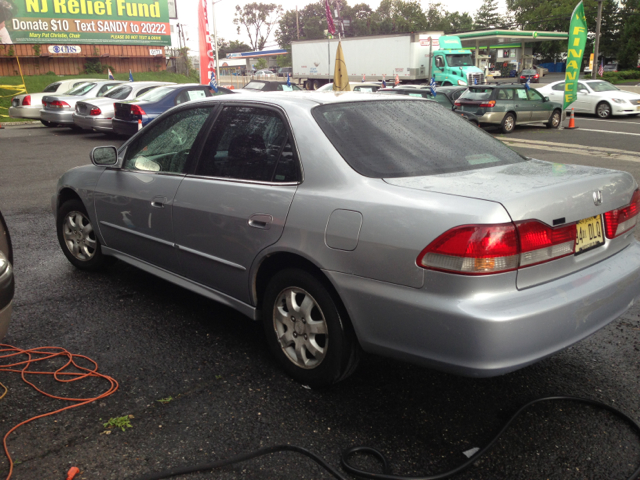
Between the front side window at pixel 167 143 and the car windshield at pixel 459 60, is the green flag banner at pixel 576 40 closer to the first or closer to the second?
the front side window at pixel 167 143

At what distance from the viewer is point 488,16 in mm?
101000

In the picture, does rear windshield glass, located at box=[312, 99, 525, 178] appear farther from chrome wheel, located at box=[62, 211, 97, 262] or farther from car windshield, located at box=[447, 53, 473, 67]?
car windshield, located at box=[447, 53, 473, 67]

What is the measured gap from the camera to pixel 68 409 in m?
3.04

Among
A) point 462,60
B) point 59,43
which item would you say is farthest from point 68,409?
point 59,43

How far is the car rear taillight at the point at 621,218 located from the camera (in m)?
3.01

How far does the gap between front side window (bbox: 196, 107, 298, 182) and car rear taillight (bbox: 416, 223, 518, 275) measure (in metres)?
1.02

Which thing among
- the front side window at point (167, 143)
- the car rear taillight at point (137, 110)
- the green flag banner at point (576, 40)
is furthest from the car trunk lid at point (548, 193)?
the green flag banner at point (576, 40)

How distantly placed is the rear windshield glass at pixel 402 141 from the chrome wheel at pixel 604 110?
21.0m

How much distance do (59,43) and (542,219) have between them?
38.0m

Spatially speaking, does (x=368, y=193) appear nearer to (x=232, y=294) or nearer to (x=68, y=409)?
(x=232, y=294)

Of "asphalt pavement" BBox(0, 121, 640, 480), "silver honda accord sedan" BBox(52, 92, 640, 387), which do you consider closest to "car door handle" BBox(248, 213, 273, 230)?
"silver honda accord sedan" BBox(52, 92, 640, 387)

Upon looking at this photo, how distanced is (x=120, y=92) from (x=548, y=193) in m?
16.5

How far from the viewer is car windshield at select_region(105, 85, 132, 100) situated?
55.4 ft

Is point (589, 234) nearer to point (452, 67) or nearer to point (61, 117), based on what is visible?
point (61, 117)
